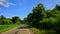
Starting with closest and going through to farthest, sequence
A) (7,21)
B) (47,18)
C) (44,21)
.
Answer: (44,21), (47,18), (7,21)

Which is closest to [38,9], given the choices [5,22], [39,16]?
[39,16]

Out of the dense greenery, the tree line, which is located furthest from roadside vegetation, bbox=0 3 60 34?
the tree line

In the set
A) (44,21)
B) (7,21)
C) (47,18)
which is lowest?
(7,21)

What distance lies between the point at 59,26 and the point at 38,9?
39.6 meters

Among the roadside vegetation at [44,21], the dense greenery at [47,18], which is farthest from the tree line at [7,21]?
the dense greenery at [47,18]

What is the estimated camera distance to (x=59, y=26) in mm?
17922

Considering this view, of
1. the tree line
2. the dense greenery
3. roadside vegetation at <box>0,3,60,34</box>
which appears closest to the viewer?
the dense greenery

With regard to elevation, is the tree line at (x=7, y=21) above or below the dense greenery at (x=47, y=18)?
below

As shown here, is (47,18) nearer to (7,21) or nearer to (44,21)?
(44,21)

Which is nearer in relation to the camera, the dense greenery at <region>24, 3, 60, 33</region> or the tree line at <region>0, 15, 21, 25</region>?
the dense greenery at <region>24, 3, 60, 33</region>

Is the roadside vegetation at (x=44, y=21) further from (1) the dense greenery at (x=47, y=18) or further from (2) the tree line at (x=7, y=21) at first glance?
(2) the tree line at (x=7, y=21)

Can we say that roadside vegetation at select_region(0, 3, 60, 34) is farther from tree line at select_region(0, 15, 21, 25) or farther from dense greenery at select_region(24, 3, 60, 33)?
tree line at select_region(0, 15, 21, 25)

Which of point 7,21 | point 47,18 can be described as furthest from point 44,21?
point 7,21

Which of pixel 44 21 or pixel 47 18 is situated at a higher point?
pixel 47 18
